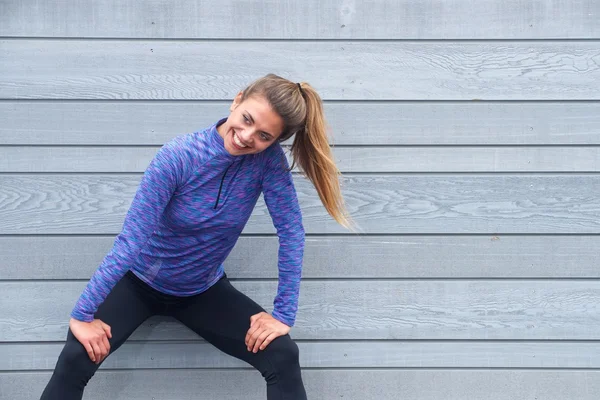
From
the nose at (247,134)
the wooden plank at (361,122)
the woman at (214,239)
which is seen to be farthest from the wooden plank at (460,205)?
the nose at (247,134)

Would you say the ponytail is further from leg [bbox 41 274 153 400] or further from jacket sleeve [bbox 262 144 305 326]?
leg [bbox 41 274 153 400]

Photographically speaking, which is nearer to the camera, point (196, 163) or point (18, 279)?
point (196, 163)

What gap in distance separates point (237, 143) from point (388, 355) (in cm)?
110

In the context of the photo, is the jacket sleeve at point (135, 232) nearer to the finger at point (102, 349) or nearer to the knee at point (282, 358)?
the finger at point (102, 349)

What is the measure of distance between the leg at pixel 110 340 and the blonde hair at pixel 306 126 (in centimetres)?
69

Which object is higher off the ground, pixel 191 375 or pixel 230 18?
pixel 230 18

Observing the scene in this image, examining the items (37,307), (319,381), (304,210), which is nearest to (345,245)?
(304,210)

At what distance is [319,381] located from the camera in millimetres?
2645

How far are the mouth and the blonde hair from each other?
11 cm

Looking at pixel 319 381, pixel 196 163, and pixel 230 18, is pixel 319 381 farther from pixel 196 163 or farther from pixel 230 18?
pixel 230 18

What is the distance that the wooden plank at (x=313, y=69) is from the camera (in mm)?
2525

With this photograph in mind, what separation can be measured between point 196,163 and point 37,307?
0.95 metres

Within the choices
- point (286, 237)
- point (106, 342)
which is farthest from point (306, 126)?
point (106, 342)

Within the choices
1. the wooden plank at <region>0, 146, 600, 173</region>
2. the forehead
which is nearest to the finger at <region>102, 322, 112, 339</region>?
the forehead
